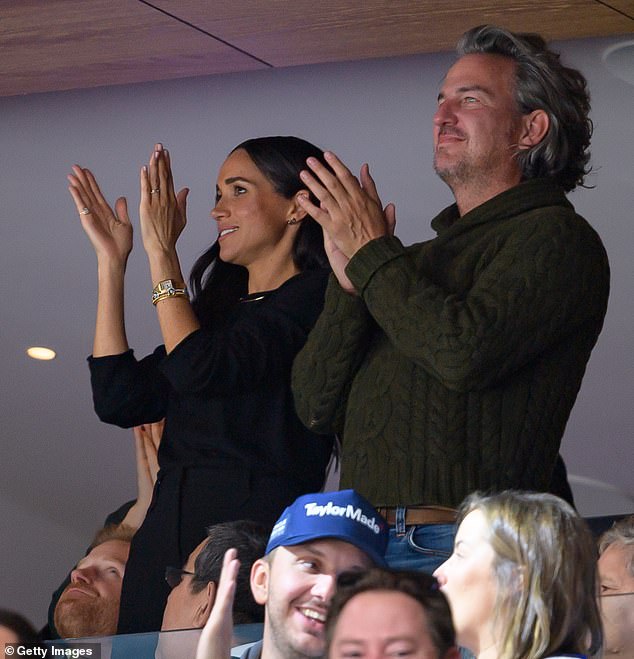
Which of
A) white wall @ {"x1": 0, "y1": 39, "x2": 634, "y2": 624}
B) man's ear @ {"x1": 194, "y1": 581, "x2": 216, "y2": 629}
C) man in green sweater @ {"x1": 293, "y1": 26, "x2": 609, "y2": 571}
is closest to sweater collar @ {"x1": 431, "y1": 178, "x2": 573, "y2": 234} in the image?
man in green sweater @ {"x1": 293, "y1": 26, "x2": 609, "y2": 571}

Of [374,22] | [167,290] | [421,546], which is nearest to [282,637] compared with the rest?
[421,546]

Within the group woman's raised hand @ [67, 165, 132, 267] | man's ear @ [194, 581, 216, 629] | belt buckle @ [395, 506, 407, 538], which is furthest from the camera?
woman's raised hand @ [67, 165, 132, 267]

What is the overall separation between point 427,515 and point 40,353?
80.2 inches

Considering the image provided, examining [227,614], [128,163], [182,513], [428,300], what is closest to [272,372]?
[182,513]

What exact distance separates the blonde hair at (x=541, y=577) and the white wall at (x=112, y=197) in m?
1.71

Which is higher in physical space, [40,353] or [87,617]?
[40,353]

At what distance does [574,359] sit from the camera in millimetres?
2062

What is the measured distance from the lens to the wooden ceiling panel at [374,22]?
323 cm

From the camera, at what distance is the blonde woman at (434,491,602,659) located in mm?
1636

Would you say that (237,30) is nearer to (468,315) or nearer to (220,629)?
(468,315)

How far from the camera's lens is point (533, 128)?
2.20m

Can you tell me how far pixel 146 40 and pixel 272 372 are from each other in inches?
53.7

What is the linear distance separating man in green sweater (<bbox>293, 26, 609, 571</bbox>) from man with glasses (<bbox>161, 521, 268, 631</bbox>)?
0.19 metres

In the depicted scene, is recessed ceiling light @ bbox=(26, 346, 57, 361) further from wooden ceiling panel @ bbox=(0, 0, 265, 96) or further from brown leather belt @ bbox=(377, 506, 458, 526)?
brown leather belt @ bbox=(377, 506, 458, 526)
